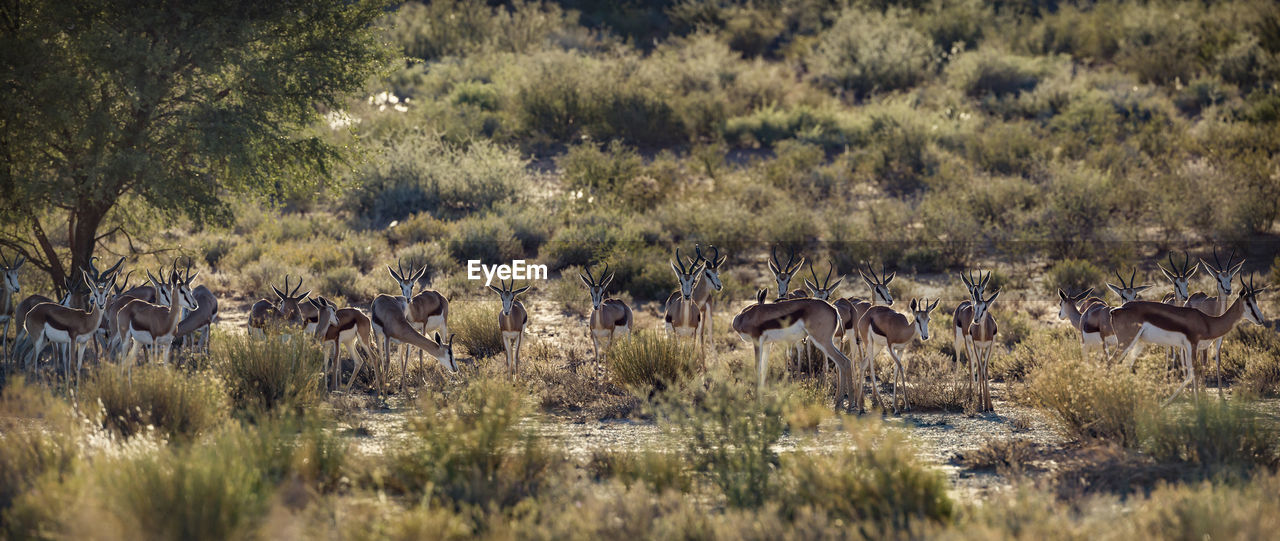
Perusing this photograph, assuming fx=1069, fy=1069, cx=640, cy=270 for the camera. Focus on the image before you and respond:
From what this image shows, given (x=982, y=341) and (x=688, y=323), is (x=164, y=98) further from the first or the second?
(x=982, y=341)

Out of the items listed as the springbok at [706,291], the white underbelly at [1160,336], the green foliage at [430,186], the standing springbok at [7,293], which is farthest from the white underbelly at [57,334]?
the white underbelly at [1160,336]

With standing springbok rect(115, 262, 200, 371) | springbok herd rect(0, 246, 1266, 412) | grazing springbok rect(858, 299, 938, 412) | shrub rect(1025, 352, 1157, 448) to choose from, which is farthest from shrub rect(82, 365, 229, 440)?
shrub rect(1025, 352, 1157, 448)

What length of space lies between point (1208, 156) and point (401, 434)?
20857 mm

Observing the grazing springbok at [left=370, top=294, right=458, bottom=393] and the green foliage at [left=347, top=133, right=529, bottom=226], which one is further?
the green foliage at [left=347, top=133, right=529, bottom=226]

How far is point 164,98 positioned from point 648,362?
7.81 m

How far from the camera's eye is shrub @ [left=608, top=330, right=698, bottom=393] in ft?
41.2

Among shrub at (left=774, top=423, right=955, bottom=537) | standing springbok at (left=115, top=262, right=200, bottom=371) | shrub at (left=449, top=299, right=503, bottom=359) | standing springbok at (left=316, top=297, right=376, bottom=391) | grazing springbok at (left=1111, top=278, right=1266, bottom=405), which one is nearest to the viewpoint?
shrub at (left=774, top=423, right=955, bottom=537)

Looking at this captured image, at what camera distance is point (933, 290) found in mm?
19266

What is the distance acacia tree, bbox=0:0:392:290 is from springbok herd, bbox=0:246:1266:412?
54.2 inches

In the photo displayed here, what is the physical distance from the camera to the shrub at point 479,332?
14930 mm

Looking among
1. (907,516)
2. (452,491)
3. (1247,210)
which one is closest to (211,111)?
(452,491)

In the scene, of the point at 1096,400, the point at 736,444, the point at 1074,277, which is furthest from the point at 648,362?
the point at 1074,277

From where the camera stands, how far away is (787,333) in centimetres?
1177

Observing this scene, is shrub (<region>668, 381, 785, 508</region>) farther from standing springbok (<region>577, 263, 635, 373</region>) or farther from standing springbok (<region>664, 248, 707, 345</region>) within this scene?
standing springbok (<region>577, 263, 635, 373</region>)
